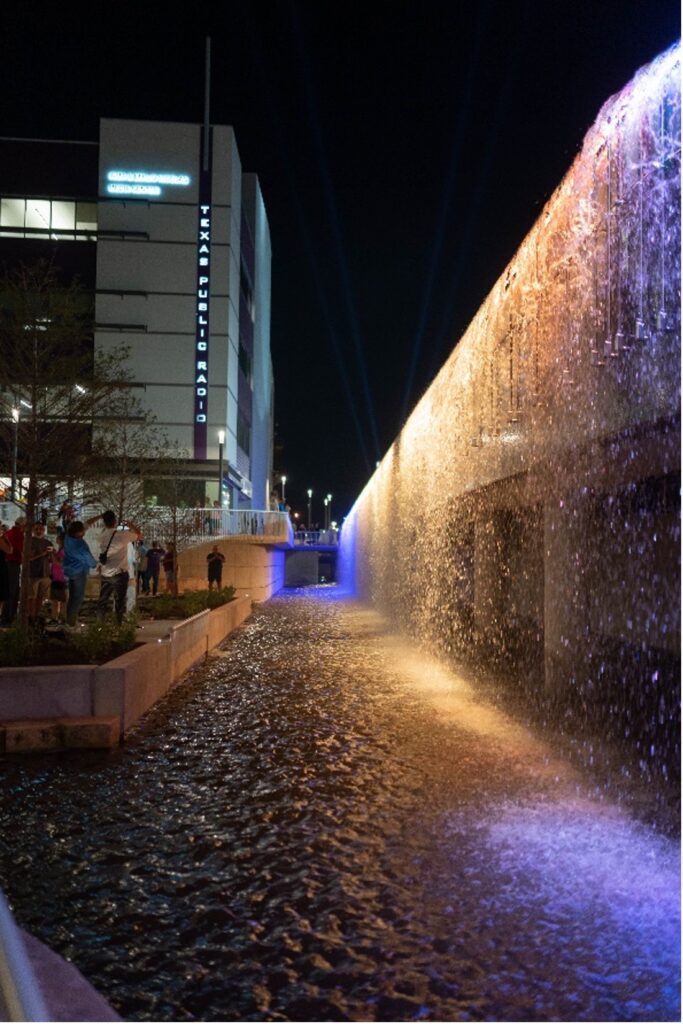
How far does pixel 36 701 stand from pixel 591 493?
21.0 ft

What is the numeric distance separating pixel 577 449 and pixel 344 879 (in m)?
5.33

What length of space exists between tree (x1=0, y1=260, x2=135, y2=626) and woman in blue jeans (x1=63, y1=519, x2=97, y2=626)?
2.21ft

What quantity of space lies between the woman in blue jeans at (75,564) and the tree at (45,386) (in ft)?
2.21

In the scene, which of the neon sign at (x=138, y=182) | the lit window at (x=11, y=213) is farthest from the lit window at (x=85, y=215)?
the lit window at (x=11, y=213)

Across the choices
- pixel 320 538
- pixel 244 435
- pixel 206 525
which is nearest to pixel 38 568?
pixel 206 525

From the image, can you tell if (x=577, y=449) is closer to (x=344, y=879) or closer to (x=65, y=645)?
(x=344, y=879)

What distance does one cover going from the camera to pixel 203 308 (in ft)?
130

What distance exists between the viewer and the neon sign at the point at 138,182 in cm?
3950

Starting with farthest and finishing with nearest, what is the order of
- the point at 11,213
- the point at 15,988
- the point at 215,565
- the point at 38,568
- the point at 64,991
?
the point at 11,213 → the point at 215,565 → the point at 38,568 → the point at 64,991 → the point at 15,988

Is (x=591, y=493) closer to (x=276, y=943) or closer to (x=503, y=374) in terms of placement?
(x=503, y=374)

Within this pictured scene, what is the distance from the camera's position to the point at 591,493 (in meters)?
9.73

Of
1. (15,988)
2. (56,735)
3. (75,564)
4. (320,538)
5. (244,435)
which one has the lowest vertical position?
(56,735)

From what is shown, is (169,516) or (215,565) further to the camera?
(169,516)

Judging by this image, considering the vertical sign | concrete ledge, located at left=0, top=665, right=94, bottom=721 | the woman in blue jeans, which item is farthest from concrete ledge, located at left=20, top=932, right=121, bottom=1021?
the vertical sign
